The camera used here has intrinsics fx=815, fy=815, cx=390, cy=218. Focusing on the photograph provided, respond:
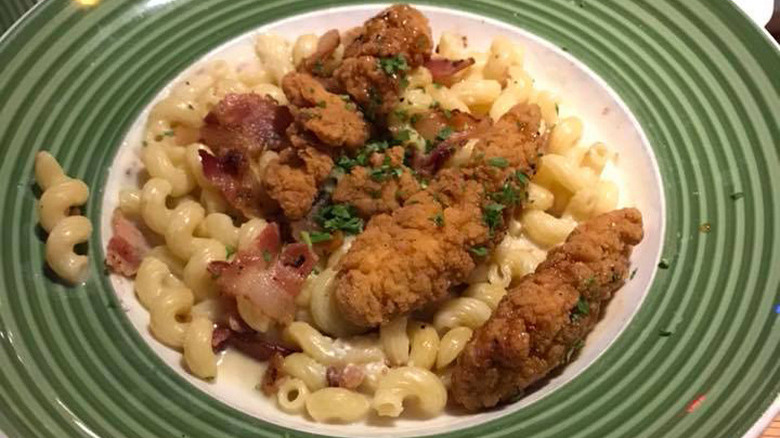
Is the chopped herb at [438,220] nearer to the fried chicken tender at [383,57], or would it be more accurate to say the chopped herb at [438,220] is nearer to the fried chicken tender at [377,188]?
the fried chicken tender at [377,188]

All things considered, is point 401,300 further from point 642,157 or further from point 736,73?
point 736,73

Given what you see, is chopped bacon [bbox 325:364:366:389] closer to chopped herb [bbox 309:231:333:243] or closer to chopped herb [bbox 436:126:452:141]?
chopped herb [bbox 309:231:333:243]

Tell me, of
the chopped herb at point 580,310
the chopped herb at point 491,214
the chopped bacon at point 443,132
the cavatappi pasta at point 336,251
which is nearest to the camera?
the chopped herb at point 580,310

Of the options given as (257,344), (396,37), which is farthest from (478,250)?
(396,37)

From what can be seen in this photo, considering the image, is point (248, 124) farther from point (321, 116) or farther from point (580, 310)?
point (580, 310)

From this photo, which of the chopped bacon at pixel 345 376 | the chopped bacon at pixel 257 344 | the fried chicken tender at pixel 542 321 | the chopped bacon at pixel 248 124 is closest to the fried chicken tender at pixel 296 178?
the chopped bacon at pixel 248 124
